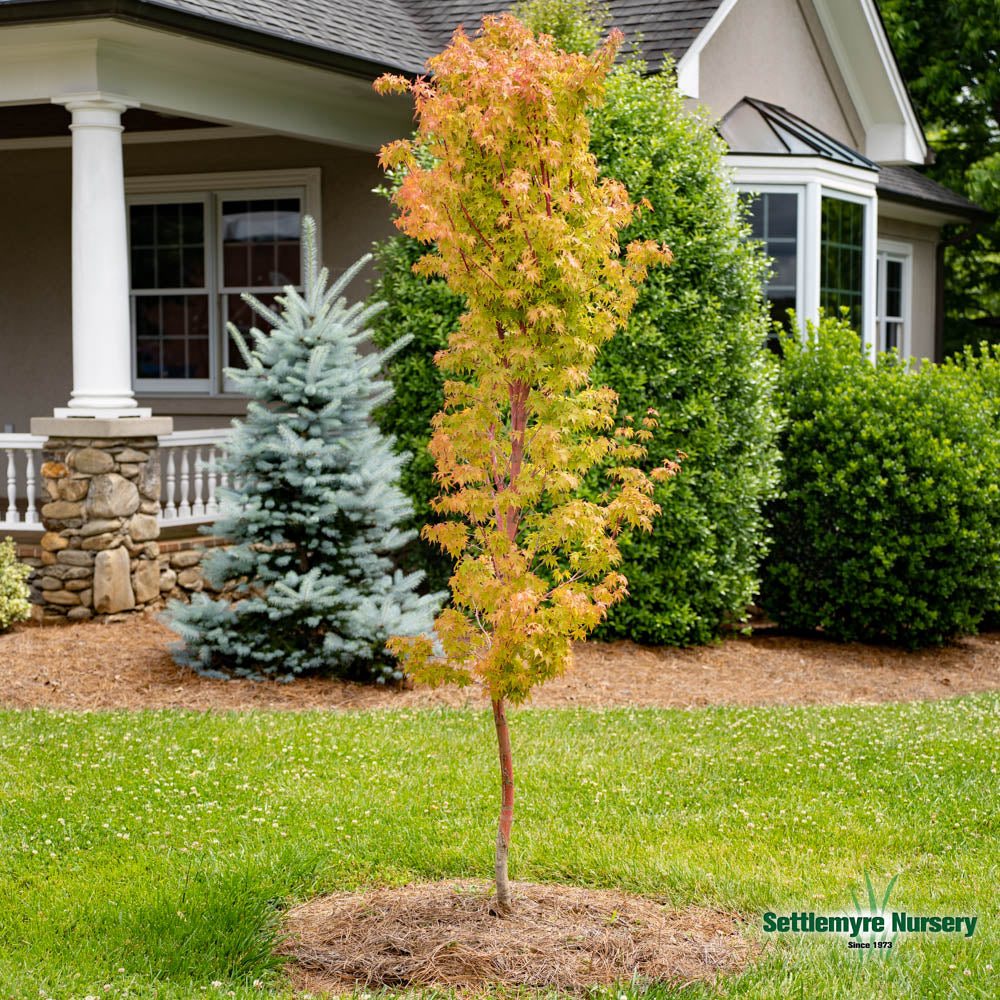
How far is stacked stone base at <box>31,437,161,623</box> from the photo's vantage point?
28.4 ft

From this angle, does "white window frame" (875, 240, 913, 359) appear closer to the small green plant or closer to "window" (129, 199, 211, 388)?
"window" (129, 199, 211, 388)

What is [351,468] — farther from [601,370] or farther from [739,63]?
[739,63]

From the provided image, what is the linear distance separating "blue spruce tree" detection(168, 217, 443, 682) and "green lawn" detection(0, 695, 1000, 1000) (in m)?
0.89

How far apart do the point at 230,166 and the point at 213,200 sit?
37 cm

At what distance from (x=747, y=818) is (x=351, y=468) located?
353 cm

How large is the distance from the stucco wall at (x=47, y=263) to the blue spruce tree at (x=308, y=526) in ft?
Answer: 13.8

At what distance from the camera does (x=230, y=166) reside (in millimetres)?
11734

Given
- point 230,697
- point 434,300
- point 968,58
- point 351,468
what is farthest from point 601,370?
point 968,58

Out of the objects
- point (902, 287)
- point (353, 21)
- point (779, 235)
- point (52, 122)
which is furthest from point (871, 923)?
point (902, 287)

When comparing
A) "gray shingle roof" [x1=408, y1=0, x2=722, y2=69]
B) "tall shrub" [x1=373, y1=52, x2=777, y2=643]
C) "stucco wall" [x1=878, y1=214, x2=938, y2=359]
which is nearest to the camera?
"tall shrub" [x1=373, y1=52, x2=777, y2=643]

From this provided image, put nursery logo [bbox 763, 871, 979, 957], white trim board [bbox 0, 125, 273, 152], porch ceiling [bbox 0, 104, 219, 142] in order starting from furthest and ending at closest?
white trim board [bbox 0, 125, 273, 152] → porch ceiling [bbox 0, 104, 219, 142] → nursery logo [bbox 763, 871, 979, 957]

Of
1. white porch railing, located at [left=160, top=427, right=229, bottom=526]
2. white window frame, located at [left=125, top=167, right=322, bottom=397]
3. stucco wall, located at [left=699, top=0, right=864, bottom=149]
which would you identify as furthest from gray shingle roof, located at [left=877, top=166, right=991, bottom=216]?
white porch railing, located at [left=160, top=427, right=229, bottom=526]

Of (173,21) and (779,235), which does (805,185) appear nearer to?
(779,235)

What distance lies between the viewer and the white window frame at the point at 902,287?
15938 mm
